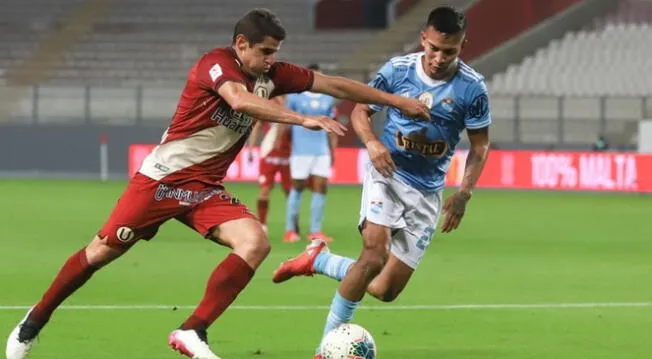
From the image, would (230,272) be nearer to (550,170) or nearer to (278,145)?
(278,145)

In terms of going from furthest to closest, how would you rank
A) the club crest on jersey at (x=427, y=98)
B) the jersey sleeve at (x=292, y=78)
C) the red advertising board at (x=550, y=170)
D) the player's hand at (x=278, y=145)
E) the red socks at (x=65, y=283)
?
the red advertising board at (x=550, y=170)
the player's hand at (x=278, y=145)
the club crest on jersey at (x=427, y=98)
the jersey sleeve at (x=292, y=78)
the red socks at (x=65, y=283)

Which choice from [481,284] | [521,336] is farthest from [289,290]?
[521,336]

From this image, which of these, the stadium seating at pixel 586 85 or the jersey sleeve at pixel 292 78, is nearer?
the jersey sleeve at pixel 292 78

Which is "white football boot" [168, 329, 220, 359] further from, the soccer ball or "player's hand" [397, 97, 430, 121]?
"player's hand" [397, 97, 430, 121]

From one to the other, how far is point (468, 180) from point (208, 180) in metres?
1.66

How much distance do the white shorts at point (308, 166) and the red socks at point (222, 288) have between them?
934 cm

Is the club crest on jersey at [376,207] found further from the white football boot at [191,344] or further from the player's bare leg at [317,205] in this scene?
the player's bare leg at [317,205]

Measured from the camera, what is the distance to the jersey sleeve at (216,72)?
7883 millimetres

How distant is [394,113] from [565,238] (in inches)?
402

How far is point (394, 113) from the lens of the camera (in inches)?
353

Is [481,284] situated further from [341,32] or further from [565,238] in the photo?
[341,32]

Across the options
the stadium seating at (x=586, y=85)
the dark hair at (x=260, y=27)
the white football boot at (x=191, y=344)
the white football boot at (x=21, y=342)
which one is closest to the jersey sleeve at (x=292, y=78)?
the dark hair at (x=260, y=27)

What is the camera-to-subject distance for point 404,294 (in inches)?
482

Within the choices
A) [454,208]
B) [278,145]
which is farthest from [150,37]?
[454,208]
